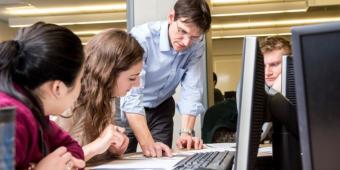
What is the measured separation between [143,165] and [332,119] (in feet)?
2.12

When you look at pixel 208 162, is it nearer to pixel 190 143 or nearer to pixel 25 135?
pixel 25 135

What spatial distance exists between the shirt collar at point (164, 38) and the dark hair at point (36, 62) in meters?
0.96

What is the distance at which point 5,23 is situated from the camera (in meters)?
4.38

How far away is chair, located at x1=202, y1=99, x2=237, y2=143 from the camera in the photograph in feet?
8.09

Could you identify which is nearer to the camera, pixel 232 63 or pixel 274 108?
pixel 274 108

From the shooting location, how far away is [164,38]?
1.83 meters

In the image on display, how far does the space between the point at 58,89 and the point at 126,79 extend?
595mm

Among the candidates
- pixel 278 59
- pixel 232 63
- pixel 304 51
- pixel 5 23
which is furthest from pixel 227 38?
pixel 304 51

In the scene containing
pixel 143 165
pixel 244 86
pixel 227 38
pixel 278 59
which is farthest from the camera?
pixel 227 38

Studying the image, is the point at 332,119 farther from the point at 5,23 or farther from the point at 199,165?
the point at 5,23

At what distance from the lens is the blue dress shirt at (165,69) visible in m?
1.84

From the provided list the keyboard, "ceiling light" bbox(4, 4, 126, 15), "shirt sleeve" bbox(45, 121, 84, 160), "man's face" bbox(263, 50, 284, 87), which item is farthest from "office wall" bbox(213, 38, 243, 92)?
"shirt sleeve" bbox(45, 121, 84, 160)

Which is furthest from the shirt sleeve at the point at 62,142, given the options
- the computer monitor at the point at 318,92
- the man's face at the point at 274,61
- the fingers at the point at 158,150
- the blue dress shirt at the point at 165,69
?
the man's face at the point at 274,61

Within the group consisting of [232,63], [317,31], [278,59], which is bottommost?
[317,31]
